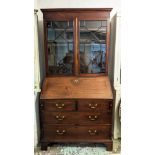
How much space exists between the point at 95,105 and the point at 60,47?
805 mm

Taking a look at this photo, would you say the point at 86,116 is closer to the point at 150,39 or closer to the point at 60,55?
the point at 60,55

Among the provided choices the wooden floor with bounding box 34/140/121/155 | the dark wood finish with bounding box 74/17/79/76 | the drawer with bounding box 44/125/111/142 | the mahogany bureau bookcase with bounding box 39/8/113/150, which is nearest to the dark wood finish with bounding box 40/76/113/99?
the mahogany bureau bookcase with bounding box 39/8/113/150

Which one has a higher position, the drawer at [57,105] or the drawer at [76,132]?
the drawer at [57,105]

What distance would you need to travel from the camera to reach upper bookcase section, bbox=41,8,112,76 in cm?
223

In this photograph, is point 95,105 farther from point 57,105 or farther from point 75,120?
point 57,105

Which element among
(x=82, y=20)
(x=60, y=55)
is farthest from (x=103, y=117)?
(x=82, y=20)

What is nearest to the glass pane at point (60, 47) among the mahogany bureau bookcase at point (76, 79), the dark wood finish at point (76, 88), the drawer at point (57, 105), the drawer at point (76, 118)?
the mahogany bureau bookcase at point (76, 79)

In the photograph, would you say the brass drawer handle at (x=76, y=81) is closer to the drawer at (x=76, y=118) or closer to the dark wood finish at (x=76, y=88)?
the dark wood finish at (x=76, y=88)

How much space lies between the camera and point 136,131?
61 cm

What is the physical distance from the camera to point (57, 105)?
224 cm

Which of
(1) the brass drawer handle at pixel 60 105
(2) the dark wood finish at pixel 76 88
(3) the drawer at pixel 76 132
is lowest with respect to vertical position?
(3) the drawer at pixel 76 132

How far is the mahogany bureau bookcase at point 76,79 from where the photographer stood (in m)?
2.22

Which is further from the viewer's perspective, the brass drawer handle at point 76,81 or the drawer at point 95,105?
the brass drawer handle at point 76,81
